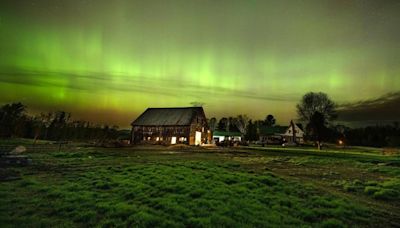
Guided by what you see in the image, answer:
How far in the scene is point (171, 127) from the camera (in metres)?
58.9

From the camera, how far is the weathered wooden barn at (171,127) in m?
58.0

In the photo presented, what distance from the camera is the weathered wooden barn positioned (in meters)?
58.0

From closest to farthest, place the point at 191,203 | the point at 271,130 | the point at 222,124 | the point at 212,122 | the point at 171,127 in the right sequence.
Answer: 1. the point at 191,203
2. the point at 171,127
3. the point at 271,130
4. the point at 212,122
5. the point at 222,124

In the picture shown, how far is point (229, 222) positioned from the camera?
7.23 metres

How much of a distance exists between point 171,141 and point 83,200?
48517 mm

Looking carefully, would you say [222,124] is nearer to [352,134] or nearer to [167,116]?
[352,134]

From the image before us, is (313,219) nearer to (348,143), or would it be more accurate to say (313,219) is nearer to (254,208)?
(254,208)

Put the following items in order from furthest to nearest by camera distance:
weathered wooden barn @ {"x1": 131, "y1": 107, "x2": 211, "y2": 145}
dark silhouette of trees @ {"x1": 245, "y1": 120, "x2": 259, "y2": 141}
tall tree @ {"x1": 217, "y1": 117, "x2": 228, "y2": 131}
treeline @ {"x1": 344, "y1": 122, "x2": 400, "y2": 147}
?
tall tree @ {"x1": 217, "y1": 117, "x2": 228, "y2": 131}, dark silhouette of trees @ {"x1": 245, "y1": 120, "x2": 259, "y2": 141}, treeline @ {"x1": 344, "y1": 122, "x2": 400, "y2": 147}, weathered wooden barn @ {"x1": 131, "y1": 107, "x2": 211, "y2": 145}

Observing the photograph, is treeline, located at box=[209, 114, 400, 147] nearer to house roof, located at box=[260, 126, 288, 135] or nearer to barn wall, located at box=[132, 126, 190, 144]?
house roof, located at box=[260, 126, 288, 135]

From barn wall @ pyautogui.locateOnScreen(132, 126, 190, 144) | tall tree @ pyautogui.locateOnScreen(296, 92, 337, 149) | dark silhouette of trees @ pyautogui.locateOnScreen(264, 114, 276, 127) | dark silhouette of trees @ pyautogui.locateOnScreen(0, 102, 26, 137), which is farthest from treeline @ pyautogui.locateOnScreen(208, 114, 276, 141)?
dark silhouette of trees @ pyautogui.locateOnScreen(0, 102, 26, 137)

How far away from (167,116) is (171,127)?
16.1ft

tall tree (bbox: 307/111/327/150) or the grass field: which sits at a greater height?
tall tree (bbox: 307/111/327/150)

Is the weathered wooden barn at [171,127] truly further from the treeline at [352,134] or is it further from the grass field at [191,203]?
the grass field at [191,203]

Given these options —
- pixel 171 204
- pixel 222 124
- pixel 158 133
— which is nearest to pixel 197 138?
pixel 158 133
